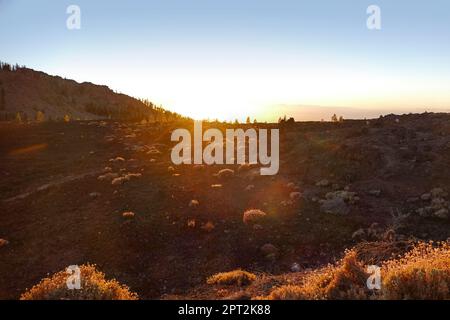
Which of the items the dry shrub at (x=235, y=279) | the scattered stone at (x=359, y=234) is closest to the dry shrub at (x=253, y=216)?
the scattered stone at (x=359, y=234)

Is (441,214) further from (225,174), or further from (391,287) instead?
(225,174)

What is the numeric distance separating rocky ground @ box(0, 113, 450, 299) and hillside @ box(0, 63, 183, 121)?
7446 cm

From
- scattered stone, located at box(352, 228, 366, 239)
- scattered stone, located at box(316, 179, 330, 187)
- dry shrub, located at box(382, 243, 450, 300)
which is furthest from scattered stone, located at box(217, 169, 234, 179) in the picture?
dry shrub, located at box(382, 243, 450, 300)

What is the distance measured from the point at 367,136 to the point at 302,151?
611 cm

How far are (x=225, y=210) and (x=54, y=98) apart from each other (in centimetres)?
12747

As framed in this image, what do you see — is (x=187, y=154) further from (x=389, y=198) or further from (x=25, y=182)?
(x=389, y=198)

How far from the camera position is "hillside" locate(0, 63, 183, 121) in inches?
4567

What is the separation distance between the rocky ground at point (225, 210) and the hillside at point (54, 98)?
7446 cm

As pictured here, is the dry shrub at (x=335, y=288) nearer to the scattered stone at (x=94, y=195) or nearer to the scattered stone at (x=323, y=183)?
the scattered stone at (x=323, y=183)

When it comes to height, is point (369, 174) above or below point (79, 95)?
below

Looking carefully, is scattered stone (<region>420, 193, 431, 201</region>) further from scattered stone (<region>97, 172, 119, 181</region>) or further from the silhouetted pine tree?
the silhouetted pine tree

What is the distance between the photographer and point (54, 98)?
133625 mm

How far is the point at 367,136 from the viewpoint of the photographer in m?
34.9
